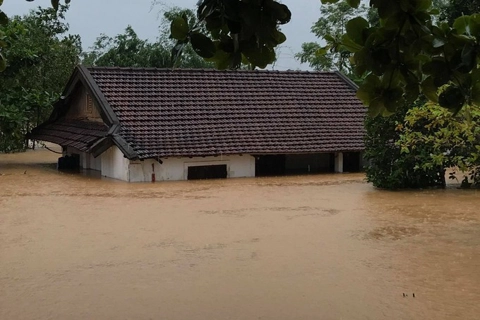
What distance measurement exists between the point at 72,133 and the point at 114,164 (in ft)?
8.43

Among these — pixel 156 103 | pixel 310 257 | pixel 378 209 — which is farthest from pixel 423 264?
pixel 156 103

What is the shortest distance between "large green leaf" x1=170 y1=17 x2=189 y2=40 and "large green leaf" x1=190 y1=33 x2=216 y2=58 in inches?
1.4

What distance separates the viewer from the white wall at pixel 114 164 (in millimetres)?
16297

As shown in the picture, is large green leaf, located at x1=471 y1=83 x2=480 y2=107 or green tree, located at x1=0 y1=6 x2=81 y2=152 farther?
green tree, located at x1=0 y1=6 x2=81 y2=152

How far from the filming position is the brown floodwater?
6262mm

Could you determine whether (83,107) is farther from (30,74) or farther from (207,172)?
(207,172)

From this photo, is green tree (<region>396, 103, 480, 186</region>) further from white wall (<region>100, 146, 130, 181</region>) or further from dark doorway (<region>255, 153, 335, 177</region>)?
white wall (<region>100, 146, 130, 181</region>)

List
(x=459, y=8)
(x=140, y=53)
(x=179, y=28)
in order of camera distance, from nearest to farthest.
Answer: (x=179, y=28) < (x=459, y=8) < (x=140, y=53)

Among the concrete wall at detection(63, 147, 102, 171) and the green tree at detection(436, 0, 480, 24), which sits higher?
the green tree at detection(436, 0, 480, 24)

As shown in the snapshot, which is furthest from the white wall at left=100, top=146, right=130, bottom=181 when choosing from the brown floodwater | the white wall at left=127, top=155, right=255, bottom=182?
the brown floodwater

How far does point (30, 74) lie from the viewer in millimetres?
20766

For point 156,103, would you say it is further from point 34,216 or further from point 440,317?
point 440,317

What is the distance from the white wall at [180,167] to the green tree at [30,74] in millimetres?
3946

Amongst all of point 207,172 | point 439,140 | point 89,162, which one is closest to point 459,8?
point 439,140
